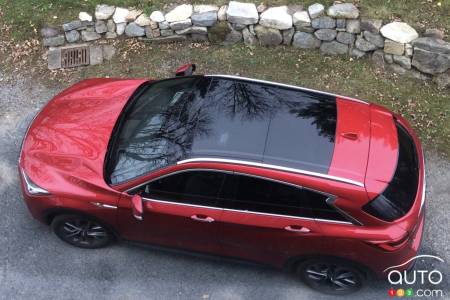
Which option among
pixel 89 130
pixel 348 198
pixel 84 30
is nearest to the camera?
pixel 348 198

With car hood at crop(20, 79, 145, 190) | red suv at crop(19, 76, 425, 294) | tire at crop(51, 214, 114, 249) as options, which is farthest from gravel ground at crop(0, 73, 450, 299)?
car hood at crop(20, 79, 145, 190)

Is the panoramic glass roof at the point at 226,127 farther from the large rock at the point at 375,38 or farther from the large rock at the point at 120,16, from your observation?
the large rock at the point at 120,16

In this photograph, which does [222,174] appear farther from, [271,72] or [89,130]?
[271,72]

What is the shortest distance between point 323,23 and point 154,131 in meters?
3.67

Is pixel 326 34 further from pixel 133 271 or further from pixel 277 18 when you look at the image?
pixel 133 271

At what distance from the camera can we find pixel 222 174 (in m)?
5.27

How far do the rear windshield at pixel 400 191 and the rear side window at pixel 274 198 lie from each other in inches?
15.1

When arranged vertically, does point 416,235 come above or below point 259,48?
below

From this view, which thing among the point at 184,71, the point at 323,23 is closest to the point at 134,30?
the point at 184,71

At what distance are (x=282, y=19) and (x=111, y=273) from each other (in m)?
4.56

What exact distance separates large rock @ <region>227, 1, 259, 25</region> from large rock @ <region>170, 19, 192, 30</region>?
2.14 feet

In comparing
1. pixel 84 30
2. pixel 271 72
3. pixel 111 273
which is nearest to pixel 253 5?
pixel 271 72

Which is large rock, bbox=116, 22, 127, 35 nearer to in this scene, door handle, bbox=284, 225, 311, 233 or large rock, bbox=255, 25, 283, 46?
large rock, bbox=255, 25, 283, 46

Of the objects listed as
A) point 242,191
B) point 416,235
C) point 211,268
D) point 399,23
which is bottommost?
point 211,268
